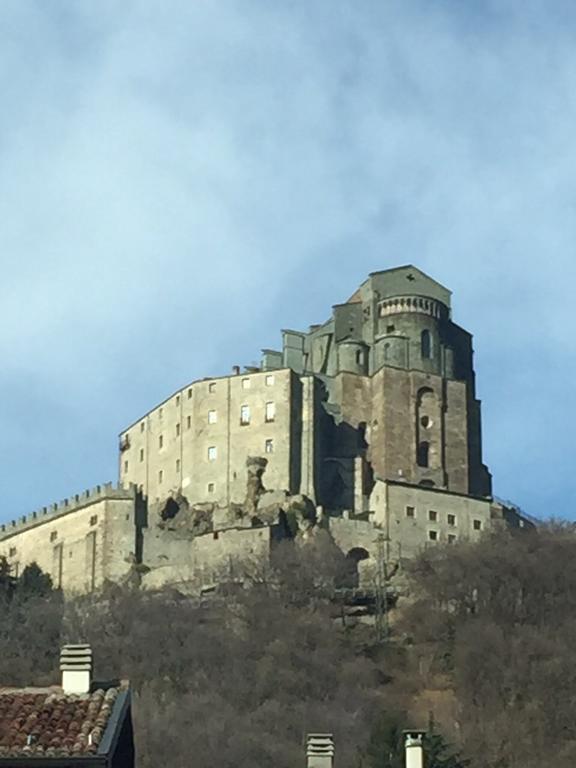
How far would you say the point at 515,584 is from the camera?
10425 centimetres

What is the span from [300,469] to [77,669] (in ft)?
304

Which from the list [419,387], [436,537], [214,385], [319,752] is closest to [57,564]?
[214,385]

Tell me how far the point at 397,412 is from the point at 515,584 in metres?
19.8

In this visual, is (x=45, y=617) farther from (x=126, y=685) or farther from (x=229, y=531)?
(x=126, y=685)

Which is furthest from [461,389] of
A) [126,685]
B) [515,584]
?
[126,685]

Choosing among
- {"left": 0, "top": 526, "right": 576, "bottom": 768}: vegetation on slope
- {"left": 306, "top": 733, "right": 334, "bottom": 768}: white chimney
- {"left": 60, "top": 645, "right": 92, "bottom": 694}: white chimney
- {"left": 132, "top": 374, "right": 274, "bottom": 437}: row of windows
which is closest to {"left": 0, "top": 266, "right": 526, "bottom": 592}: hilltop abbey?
{"left": 132, "top": 374, "right": 274, "bottom": 437}: row of windows

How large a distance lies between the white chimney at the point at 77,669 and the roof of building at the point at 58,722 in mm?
132

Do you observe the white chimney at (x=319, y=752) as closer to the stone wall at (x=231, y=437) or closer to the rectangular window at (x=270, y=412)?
the stone wall at (x=231, y=437)

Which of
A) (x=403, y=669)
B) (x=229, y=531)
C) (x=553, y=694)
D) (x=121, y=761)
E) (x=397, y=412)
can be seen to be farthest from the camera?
(x=397, y=412)

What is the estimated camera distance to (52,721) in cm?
2391

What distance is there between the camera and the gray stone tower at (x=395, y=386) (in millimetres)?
119688

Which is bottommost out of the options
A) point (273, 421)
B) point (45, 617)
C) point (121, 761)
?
point (121, 761)

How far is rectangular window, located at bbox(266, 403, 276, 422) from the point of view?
387 ft

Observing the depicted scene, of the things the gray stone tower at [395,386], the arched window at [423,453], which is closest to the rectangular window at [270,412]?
the gray stone tower at [395,386]
